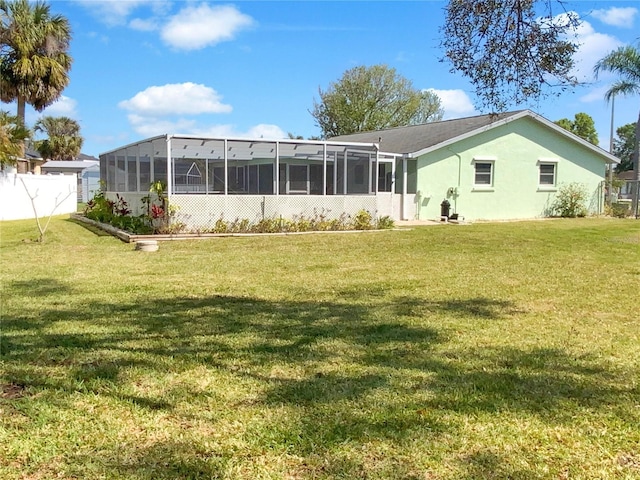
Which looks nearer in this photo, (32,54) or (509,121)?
(509,121)

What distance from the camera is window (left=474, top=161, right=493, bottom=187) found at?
2131cm

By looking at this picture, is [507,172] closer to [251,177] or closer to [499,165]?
[499,165]

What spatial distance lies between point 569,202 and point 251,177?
13.4m

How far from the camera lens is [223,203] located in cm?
1459

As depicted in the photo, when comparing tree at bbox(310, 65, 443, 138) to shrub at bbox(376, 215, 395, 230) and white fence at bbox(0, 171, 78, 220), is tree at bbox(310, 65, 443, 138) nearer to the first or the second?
white fence at bbox(0, 171, 78, 220)

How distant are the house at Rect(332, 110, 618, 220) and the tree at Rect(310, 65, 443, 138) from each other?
2121 cm

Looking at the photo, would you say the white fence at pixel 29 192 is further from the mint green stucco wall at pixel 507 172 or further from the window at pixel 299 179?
the mint green stucco wall at pixel 507 172

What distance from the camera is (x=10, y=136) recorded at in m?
17.5

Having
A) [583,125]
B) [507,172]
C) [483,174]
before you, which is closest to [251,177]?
[483,174]

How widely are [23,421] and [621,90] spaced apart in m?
26.3

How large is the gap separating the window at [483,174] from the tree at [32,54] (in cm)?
1877

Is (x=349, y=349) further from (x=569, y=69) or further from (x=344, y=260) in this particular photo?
(x=344, y=260)

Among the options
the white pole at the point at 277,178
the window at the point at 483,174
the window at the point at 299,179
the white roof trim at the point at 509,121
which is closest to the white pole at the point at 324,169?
the window at the point at 299,179

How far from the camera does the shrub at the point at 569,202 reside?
22.6 m
